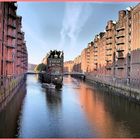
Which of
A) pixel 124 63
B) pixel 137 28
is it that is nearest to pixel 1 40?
pixel 137 28

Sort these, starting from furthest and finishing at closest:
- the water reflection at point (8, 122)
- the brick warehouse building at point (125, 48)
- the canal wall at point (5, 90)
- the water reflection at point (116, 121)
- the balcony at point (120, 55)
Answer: the balcony at point (120, 55), the brick warehouse building at point (125, 48), the canal wall at point (5, 90), the water reflection at point (116, 121), the water reflection at point (8, 122)

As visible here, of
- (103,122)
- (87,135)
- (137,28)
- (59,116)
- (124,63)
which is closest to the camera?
(87,135)

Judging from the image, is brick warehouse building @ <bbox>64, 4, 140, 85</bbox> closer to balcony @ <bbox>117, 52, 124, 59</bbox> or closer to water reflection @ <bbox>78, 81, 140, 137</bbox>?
balcony @ <bbox>117, 52, 124, 59</bbox>

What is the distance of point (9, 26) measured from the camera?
136 ft

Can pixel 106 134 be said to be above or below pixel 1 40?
below

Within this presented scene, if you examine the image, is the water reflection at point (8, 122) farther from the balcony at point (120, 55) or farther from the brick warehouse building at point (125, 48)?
the balcony at point (120, 55)

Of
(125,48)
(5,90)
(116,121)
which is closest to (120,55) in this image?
(125,48)

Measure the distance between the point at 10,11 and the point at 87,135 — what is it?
2637 centimetres

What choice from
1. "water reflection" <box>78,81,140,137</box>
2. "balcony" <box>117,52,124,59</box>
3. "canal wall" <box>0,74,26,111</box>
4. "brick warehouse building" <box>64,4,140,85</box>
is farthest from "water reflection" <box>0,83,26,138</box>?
"balcony" <box>117,52,124,59</box>

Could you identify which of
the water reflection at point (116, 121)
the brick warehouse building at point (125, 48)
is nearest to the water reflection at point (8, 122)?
the water reflection at point (116, 121)

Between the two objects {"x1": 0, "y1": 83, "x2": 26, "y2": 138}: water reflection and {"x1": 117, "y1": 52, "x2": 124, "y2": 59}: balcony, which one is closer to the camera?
{"x1": 0, "y1": 83, "x2": 26, "y2": 138}: water reflection

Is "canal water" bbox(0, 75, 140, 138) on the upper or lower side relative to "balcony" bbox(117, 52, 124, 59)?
lower

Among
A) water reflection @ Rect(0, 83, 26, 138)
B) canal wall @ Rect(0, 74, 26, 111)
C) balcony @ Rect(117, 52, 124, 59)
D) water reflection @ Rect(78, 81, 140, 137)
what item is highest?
balcony @ Rect(117, 52, 124, 59)

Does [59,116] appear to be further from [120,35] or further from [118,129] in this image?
[120,35]
